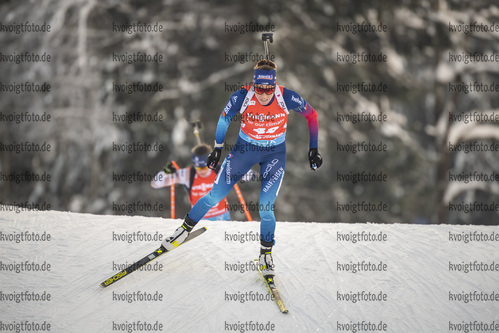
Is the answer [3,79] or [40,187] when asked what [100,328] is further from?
[3,79]

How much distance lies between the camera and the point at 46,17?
14.1 metres

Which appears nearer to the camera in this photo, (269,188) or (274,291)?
(274,291)

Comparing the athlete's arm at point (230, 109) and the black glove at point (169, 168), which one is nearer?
the athlete's arm at point (230, 109)

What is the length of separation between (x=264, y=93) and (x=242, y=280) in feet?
5.73

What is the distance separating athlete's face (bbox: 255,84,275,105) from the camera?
12.5ft

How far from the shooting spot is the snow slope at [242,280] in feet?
11.6

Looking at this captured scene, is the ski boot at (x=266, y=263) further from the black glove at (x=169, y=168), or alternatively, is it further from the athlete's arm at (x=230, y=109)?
the black glove at (x=169, y=168)

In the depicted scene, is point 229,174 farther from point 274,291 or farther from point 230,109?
point 274,291

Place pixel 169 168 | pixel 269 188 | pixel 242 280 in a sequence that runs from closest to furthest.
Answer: pixel 269 188 → pixel 242 280 → pixel 169 168

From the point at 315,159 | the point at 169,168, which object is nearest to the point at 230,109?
the point at 315,159

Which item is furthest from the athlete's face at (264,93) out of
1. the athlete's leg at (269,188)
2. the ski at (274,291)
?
the ski at (274,291)

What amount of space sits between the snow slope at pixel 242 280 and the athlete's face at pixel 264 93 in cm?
167

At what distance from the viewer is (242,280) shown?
411 centimetres

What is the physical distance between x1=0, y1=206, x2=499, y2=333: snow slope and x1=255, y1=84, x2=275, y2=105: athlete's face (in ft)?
5.49
